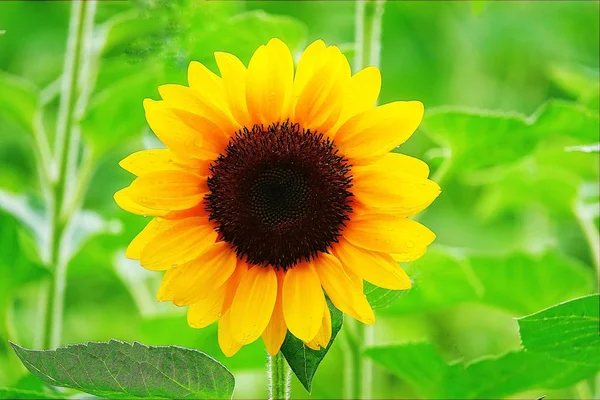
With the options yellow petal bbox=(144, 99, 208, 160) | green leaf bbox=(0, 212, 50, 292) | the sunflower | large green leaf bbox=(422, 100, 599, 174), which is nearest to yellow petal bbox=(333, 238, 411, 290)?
the sunflower

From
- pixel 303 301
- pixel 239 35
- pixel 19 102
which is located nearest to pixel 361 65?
pixel 239 35

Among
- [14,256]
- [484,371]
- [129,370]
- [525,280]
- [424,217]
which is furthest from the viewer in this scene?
[424,217]

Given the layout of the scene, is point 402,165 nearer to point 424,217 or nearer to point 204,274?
point 204,274

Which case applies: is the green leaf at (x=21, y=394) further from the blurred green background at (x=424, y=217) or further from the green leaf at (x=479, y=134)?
the green leaf at (x=479, y=134)

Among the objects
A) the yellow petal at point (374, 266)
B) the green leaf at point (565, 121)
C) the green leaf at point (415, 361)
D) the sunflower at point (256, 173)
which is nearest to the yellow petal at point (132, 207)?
the sunflower at point (256, 173)

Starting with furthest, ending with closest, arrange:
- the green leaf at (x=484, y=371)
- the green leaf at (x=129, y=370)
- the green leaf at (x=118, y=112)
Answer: the green leaf at (x=118, y=112), the green leaf at (x=484, y=371), the green leaf at (x=129, y=370)

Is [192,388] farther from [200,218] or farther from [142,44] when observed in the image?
[142,44]

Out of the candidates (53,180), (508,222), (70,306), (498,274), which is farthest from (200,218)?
(508,222)
